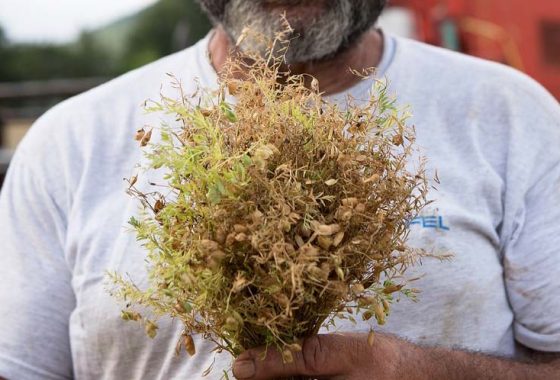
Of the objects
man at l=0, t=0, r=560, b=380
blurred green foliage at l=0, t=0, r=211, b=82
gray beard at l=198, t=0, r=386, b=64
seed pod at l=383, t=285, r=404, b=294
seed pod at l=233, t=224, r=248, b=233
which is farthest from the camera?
blurred green foliage at l=0, t=0, r=211, b=82

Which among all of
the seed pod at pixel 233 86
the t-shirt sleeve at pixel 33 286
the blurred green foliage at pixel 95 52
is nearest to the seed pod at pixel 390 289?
the seed pod at pixel 233 86

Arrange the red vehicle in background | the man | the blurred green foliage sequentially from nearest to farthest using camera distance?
the man < the red vehicle in background < the blurred green foliage

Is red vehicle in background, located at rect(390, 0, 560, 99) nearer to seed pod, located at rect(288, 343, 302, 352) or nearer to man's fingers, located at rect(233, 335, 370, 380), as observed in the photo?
man's fingers, located at rect(233, 335, 370, 380)

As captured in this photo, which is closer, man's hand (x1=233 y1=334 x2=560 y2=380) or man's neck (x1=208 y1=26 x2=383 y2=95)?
man's hand (x1=233 y1=334 x2=560 y2=380)

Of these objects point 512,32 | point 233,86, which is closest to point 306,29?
point 233,86

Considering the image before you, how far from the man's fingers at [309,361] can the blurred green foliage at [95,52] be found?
26.1m

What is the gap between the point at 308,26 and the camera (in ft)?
7.28

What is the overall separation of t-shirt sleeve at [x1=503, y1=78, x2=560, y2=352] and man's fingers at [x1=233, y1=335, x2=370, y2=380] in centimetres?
59

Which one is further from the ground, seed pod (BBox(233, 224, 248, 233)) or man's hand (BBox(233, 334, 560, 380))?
seed pod (BBox(233, 224, 248, 233))

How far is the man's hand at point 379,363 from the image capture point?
5.23 ft

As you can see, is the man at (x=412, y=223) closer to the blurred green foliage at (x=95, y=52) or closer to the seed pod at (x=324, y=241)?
the seed pod at (x=324, y=241)

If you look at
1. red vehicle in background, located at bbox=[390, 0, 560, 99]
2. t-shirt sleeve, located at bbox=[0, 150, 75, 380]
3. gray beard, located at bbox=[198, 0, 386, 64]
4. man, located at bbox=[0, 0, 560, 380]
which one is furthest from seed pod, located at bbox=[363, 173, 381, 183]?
red vehicle in background, located at bbox=[390, 0, 560, 99]

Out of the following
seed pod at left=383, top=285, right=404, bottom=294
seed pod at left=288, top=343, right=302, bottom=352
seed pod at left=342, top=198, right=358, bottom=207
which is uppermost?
seed pod at left=342, top=198, right=358, bottom=207

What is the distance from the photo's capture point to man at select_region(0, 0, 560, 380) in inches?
82.4
